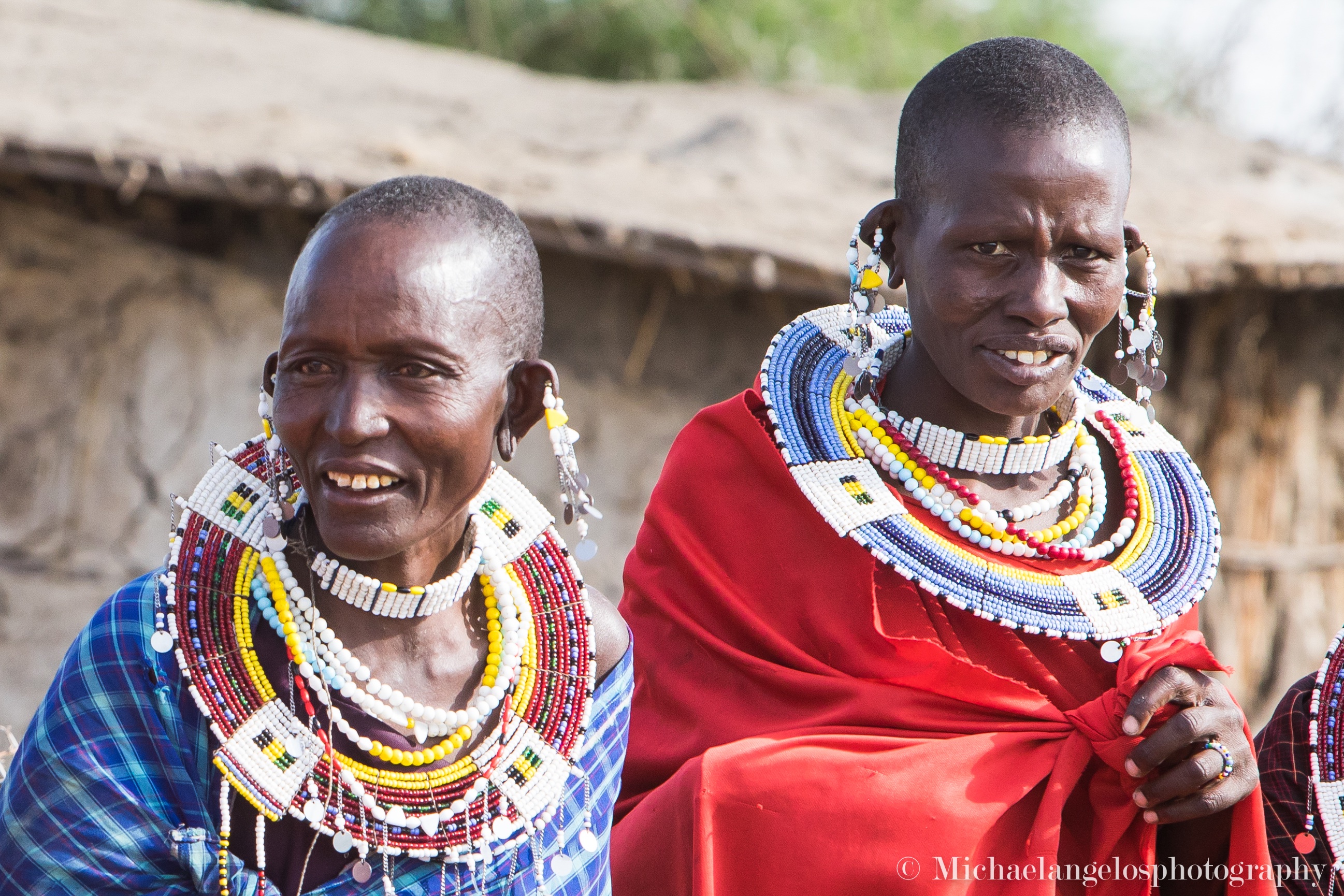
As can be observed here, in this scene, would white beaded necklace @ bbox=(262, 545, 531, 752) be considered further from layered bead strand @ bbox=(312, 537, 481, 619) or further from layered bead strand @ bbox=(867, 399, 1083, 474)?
layered bead strand @ bbox=(867, 399, 1083, 474)

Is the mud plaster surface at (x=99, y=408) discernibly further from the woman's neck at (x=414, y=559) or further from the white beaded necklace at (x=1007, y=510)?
the woman's neck at (x=414, y=559)

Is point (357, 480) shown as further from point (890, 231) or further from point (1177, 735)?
point (1177, 735)

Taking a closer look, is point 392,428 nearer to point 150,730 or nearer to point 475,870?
point 150,730

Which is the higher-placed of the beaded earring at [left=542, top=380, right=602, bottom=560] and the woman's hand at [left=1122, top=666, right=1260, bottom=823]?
the beaded earring at [left=542, top=380, right=602, bottom=560]

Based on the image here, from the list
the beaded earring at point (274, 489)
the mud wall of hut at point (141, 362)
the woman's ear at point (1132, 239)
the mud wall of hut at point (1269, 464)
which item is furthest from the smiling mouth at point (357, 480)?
the mud wall of hut at point (1269, 464)

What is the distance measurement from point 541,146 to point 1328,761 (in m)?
4.66

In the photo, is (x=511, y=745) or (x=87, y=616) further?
(x=87, y=616)

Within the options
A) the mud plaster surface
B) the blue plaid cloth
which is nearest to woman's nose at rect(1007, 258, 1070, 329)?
the blue plaid cloth

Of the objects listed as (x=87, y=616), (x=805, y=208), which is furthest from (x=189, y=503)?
(x=805, y=208)

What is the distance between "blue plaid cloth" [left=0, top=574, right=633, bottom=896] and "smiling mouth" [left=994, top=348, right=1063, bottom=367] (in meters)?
1.43

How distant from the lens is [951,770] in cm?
268

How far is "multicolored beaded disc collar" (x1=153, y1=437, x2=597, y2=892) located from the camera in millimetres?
2143

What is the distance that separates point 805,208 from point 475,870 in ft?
13.9

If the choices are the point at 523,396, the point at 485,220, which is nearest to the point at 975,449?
the point at 523,396
